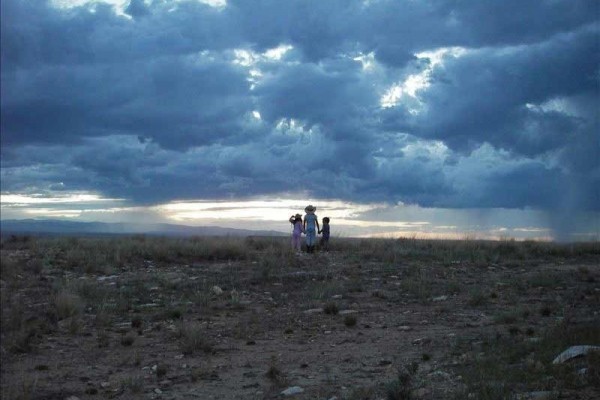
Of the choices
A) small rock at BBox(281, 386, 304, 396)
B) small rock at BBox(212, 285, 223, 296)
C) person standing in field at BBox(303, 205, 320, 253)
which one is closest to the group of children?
person standing in field at BBox(303, 205, 320, 253)

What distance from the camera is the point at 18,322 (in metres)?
12.7

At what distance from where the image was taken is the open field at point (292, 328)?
875 cm

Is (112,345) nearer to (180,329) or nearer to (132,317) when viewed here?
(180,329)

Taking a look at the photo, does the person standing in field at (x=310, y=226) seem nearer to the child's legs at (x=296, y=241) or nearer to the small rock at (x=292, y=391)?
the child's legs at (x=296, y=241)

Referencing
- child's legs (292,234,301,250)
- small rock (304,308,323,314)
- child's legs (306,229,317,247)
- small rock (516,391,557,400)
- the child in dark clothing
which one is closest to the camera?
small rock (516,391,557,400)

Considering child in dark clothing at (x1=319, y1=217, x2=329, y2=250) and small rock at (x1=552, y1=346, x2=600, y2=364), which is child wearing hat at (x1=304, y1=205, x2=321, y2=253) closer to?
child in dark clothing at (x1=319, y1=217, x2=329, y2=250)

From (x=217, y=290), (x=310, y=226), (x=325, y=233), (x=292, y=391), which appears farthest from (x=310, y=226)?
(x=292, y=391)

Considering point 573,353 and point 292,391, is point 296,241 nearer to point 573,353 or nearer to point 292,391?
point 292,391

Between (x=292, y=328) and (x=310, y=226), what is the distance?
14.3 metres

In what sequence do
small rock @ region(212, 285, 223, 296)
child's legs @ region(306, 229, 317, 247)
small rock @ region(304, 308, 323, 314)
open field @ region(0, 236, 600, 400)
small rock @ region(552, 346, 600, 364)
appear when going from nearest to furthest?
small rock @ region(552, 346, 600, 364) → open field @ region(0, 236, 600, 400) → small rock @ region(304, 308, 323, 314) → small rock @ region(212, 285, 223, 296) → child's legs @ region(306, 229, 317, 247)

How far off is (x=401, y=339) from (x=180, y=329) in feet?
13.0

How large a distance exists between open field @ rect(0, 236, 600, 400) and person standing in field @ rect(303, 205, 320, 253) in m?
3.59

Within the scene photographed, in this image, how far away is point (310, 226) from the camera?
2695 centimetres

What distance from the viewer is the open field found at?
875cm
